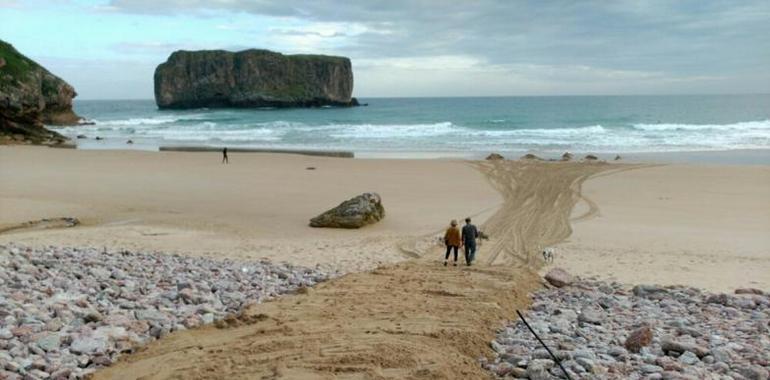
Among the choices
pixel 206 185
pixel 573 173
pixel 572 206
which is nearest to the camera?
pixel 572 206

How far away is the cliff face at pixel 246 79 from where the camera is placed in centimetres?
10375

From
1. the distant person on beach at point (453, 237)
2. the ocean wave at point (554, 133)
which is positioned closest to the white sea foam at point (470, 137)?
the ocean wave at point (554, 133)

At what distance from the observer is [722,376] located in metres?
5.91

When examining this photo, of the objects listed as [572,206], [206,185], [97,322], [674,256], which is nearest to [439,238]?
[674,256]

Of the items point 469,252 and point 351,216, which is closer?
point 469,252

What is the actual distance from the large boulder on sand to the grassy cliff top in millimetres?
34524

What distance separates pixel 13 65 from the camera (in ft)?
145

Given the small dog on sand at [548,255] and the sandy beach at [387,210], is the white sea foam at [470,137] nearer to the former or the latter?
the sandy beach at [387,210]

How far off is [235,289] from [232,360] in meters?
2.74

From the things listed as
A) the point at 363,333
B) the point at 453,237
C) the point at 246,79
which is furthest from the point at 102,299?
the point at 246,79

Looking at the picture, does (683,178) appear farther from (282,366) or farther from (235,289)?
(282,366)

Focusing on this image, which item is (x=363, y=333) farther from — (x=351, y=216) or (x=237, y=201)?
(x=237, y=201)

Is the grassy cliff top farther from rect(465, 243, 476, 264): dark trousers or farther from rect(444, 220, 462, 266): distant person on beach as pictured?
rect(465, 243, 476, 264): dark trousers

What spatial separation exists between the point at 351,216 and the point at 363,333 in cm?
920
